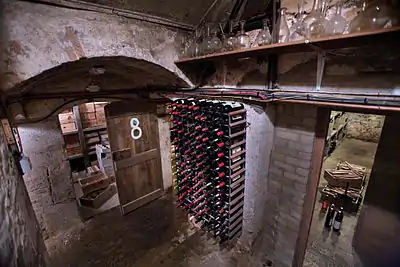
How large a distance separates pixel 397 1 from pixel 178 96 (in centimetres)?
212

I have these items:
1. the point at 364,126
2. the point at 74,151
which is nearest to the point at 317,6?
the point at 74,151

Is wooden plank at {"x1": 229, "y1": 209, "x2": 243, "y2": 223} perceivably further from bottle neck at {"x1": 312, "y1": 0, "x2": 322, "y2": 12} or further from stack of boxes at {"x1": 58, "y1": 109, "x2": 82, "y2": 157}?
stack of boxes at {"x1": 58, "y1": 109, "x2": 82, "y2": 157}

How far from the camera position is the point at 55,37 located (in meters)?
1.43

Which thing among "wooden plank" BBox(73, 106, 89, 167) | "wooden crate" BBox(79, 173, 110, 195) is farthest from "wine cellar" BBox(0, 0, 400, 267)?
"wooden plank" BBox(73, 106, 89, 167)

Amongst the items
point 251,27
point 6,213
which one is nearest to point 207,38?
point 251,27

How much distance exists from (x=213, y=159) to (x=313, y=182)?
944 mm

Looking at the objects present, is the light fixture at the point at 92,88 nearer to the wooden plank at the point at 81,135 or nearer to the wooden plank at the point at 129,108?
the wooden plank at the point at 129,108

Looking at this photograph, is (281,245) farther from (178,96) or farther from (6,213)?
(6,213)

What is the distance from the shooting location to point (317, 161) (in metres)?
1.74

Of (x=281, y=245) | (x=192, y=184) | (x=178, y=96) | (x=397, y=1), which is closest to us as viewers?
(x=397, y=1)

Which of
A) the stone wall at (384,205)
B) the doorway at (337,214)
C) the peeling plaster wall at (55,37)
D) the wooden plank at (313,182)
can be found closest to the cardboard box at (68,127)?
the peeling plaster wall at (55,37)

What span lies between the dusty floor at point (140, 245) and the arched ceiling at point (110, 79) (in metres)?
1.92

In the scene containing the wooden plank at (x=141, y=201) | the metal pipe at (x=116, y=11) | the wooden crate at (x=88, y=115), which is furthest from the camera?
the wooden crate at (x=88, y=115)

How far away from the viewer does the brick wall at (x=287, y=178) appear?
5.81 ft
